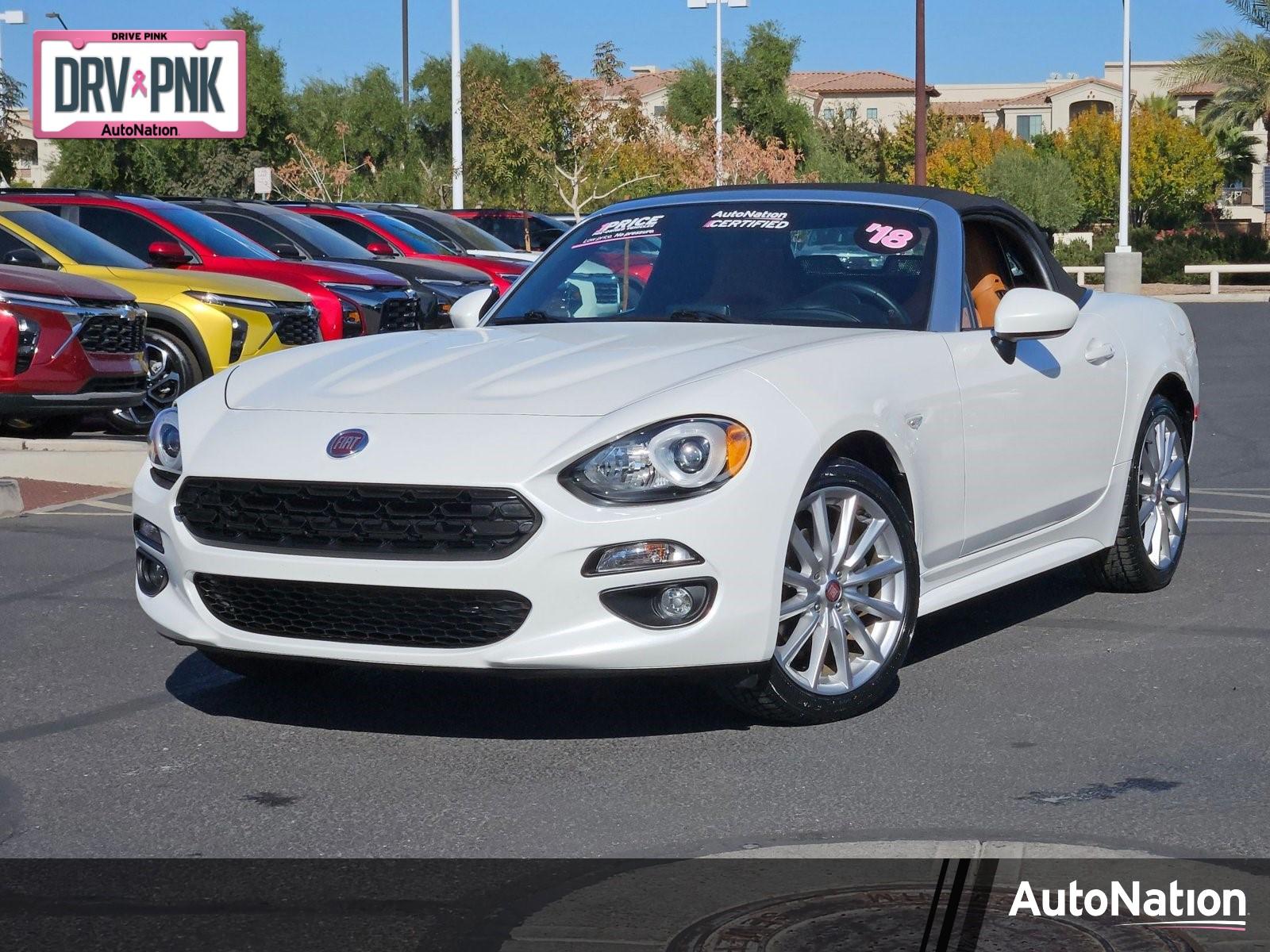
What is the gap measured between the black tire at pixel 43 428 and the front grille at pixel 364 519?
322 inches

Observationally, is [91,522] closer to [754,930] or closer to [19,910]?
[19,910]

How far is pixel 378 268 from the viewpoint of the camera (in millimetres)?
15562

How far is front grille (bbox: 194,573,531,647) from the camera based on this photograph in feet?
15.1

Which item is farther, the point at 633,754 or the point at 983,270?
the point at 983,270

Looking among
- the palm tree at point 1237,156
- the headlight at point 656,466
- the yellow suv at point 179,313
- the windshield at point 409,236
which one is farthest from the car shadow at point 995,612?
the palm tree at point 1237,156

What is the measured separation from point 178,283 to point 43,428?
142 centimetres

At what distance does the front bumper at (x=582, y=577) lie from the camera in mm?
4543

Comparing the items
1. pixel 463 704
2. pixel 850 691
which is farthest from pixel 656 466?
pixel 463 704

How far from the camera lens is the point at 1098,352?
6543 millimetres

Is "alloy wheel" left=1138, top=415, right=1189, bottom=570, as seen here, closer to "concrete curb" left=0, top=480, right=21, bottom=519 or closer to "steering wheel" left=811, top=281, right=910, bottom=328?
"steering wheel" left=811, top=281, right=910, bottom=328

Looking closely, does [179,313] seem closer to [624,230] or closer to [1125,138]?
[624,230]

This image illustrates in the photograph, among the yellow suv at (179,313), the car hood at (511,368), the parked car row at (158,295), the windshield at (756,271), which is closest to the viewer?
the car hood at (511,368)

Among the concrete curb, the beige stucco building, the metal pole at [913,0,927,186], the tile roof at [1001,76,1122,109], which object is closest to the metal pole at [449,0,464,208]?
the metal pole at [913,0,927,186]

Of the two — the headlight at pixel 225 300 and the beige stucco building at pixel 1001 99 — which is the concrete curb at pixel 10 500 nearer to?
the headlight at pixel 225 300
